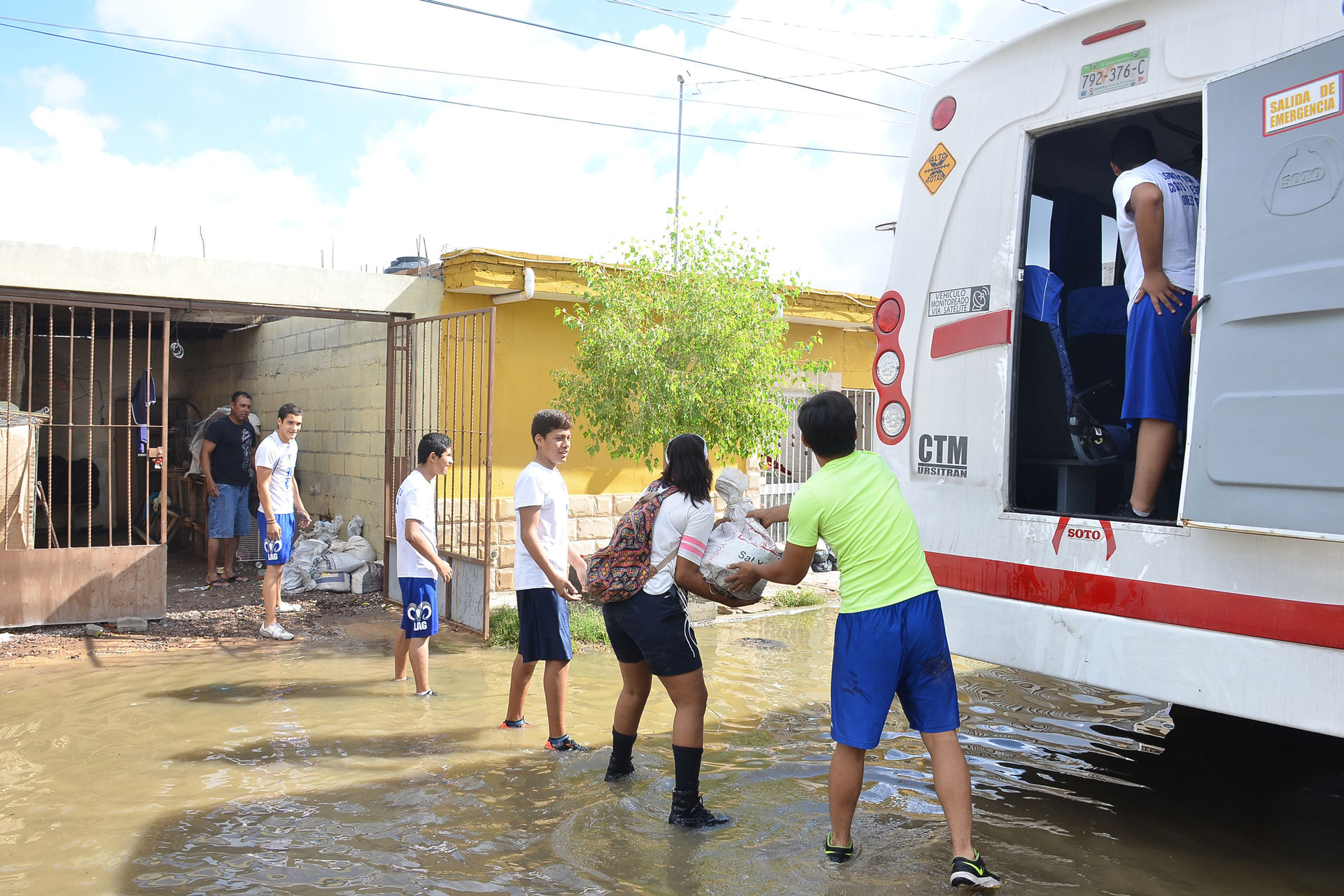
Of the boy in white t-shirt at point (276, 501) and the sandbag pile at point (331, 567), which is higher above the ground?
the boy in white t-shirt at point (276, 501)

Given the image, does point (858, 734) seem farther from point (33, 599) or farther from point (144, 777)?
point (33, 599)

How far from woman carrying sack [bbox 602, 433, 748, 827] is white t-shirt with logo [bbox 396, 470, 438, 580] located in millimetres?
1927

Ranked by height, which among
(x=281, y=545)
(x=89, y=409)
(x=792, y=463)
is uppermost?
(x=89, y=409)

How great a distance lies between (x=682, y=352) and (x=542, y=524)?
10.9 ft

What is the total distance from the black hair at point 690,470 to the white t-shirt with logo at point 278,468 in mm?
4513

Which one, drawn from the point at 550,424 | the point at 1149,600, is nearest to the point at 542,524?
the point at 550,424

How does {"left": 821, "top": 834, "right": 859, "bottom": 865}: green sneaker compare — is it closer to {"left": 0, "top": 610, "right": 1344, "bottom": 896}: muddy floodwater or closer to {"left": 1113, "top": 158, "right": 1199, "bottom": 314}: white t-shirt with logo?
{"left": 0, "top": 610, "right": 1344, "bottom": 896}: muddy floodwater

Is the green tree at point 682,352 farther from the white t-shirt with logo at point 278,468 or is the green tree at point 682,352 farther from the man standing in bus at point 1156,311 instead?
the man standing in bus at point 1156,311

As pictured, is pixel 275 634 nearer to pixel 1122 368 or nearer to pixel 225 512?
pixel 225 512

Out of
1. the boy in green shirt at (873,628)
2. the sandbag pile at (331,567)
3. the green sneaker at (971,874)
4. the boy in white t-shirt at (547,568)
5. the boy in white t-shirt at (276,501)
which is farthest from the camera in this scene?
the sandbag pile at (331,567)

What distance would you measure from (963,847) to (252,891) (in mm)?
2505

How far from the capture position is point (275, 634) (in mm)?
7656

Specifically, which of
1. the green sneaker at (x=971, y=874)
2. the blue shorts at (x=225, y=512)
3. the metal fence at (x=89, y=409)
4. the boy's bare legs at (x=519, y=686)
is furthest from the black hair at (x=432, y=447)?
the metal fence at (x=89, y=409)

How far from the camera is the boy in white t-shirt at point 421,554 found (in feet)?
18.8
